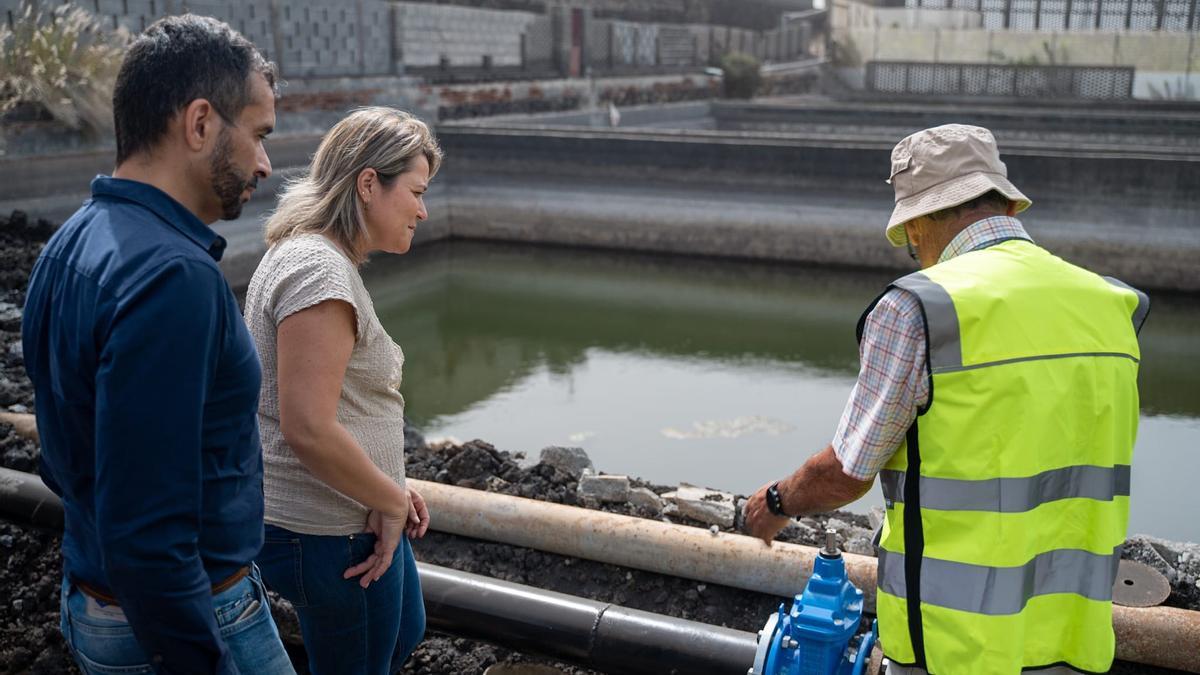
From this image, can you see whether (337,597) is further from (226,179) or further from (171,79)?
(171,79)

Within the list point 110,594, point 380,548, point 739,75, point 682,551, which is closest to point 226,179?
point 110,594

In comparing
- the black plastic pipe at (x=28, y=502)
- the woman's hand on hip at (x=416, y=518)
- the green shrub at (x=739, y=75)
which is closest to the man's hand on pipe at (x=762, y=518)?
the woman's hand on hip at (x=416, y=518)

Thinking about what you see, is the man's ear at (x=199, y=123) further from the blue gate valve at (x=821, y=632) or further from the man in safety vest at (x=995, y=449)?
the blue gate valve at (x=821, y=632)

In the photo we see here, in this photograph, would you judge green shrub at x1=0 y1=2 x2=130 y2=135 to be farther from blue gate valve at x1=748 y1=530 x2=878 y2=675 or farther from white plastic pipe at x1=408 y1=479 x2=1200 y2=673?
blue gate valve at x1=748 y1=530 x2=878 y2=675

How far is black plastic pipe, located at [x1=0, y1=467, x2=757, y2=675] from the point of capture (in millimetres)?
2465

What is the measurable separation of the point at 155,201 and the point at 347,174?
0.52m

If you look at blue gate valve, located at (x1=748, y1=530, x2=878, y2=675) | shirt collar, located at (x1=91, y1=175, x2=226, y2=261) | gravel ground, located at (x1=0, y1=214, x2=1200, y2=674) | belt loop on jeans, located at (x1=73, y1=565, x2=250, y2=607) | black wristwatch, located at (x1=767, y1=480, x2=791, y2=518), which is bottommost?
gravel ground, located at (x1=0, y1=214, x2=1200, y2=674)

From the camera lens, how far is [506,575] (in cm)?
319

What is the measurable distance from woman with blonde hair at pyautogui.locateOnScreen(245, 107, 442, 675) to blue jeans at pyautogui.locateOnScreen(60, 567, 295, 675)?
0.25m

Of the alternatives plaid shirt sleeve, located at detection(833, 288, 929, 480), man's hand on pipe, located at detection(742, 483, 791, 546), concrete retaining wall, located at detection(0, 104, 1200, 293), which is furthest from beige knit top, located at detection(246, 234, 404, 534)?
concrete retaining wall, located at detection(0, 104, 1200, 293)

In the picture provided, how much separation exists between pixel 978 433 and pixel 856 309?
865 centimetres

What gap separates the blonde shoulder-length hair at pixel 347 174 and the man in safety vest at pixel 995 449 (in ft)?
2.65

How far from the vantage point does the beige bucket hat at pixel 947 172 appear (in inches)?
67.8

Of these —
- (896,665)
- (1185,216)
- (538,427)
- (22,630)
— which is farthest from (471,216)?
(896,665)
